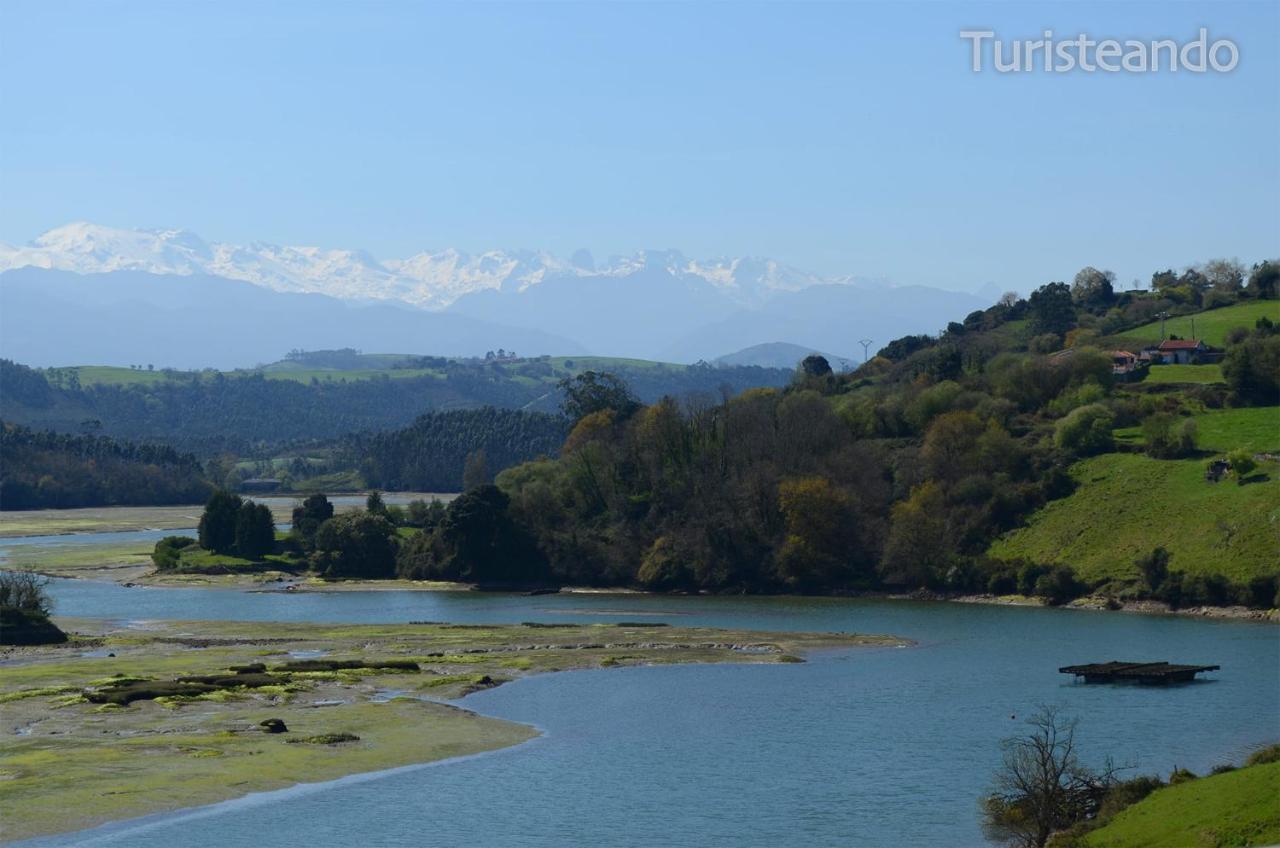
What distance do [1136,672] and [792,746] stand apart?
784 inches

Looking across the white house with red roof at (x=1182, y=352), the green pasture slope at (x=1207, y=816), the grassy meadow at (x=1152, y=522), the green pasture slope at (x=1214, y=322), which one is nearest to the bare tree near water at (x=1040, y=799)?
the green pasture slope at (x=1207, y=816)

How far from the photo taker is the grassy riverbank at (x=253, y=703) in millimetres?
49344

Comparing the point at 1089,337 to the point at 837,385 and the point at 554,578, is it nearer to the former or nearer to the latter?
the point at 837,385

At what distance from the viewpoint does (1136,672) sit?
67.9 meters

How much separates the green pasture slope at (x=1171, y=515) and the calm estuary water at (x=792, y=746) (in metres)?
7.26

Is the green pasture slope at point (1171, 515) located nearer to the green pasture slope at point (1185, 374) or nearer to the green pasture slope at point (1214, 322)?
the green pasture slope at point (1185, 374)

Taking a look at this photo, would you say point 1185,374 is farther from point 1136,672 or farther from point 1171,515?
point 1136,672

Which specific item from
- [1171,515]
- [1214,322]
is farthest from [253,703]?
[1214,322]

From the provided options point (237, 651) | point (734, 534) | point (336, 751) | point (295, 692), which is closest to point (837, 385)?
point (734, 534)

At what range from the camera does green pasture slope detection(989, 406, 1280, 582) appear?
311 feet

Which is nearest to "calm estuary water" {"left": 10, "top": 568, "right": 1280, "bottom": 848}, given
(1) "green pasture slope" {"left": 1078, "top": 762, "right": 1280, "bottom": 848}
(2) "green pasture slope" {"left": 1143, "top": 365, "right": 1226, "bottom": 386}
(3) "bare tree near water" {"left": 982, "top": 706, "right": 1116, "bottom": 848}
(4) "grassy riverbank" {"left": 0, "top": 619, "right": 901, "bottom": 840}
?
(3) "bare tree near water" {"left": 982, "top": 706, "right": 1116, "bottom": 848}

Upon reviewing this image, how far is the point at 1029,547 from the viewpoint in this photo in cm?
10744

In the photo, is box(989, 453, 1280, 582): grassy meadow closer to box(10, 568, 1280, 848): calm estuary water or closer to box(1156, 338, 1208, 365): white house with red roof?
box(10, 568, 1280, 848): calm estuary water

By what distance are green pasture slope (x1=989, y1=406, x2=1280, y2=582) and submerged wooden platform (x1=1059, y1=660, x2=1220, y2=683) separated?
24784mm
